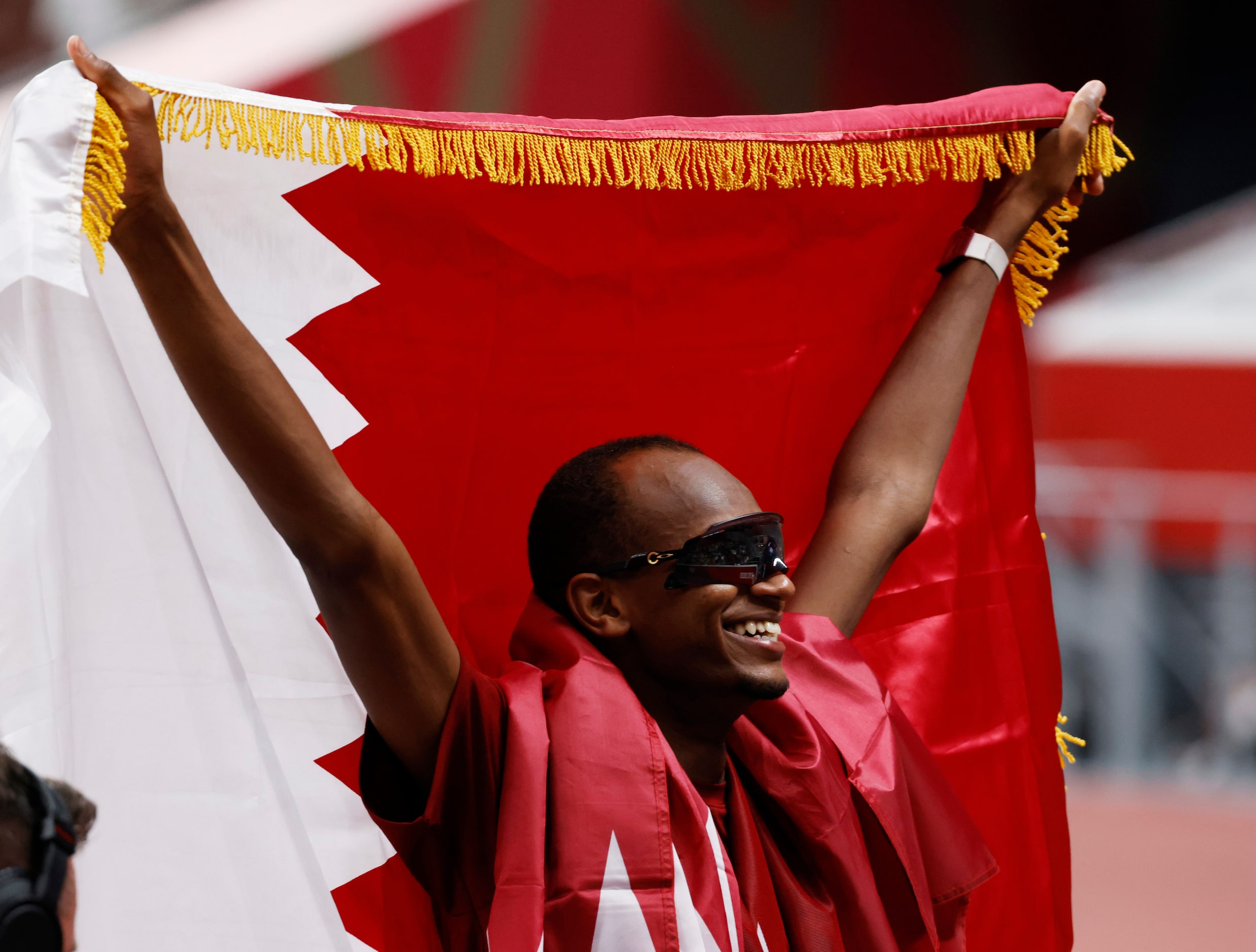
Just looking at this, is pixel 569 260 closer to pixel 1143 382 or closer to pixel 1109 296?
pixel 1143 382

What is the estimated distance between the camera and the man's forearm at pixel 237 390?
1.56 m

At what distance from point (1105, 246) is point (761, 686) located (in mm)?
8350

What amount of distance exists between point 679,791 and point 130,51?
146 inches

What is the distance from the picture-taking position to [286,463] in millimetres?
1591

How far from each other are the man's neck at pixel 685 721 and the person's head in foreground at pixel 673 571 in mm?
10

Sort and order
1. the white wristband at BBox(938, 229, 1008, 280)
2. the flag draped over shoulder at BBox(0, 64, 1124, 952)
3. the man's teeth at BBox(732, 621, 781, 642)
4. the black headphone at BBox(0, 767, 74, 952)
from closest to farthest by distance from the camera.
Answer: the black headphone at BBox(0, 767, 74, 952)
the flag draped over shoulder at BBox(0, 64, 1124, 952)
the man's teeth at BBox(732, 621, 781, 642)
the white wristband at BBox(938, 229, 1008, 280)

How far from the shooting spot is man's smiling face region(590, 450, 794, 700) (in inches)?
74.0

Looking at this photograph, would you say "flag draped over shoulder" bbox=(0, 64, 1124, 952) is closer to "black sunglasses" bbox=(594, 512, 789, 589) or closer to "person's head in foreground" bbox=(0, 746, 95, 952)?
"black sunglasses" bbox=(594, 512, 789, 589)

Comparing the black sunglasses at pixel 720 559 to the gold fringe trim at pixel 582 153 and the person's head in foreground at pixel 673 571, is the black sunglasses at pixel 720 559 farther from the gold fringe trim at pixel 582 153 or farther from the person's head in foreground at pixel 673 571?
the gold fringe trim at pixel 582 153

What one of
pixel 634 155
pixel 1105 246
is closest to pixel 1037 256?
pixel 634 155

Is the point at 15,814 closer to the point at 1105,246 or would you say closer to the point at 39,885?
the point at 39,885

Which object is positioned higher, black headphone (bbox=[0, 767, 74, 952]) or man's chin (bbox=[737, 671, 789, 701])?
black headphone (bbox=[0, 767, 74, 952])

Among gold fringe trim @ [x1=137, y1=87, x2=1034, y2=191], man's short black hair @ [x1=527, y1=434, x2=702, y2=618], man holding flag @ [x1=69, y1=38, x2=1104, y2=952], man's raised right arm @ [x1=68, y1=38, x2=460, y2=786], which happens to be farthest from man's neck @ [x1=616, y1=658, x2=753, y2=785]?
gold fringe trim @ [x1=137, y1=87, x2=1034, y2=191]

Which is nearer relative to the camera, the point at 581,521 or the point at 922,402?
the point at 581,521
